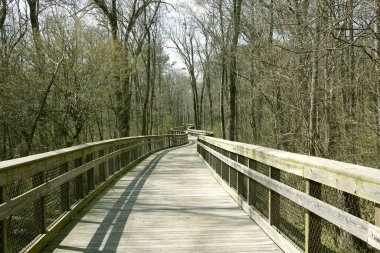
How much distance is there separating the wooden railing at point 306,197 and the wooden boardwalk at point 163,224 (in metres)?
0.28

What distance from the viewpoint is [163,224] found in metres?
5.67

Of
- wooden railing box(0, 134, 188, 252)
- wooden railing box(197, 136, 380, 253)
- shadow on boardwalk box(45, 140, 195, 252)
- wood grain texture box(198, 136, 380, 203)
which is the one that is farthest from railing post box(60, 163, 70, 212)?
wood grain texture box(198, 136, 380, 203)

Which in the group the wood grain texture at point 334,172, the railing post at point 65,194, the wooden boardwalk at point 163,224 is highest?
the wood grain texture at point 334,172

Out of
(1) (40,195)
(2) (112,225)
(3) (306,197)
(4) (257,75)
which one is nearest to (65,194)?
(2) (112,225)

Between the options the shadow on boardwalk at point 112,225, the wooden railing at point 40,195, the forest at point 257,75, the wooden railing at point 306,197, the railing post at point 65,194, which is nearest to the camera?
the wooden railing at point 306,197

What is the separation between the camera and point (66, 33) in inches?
606

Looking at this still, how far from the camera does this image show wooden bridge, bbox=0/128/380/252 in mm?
3459

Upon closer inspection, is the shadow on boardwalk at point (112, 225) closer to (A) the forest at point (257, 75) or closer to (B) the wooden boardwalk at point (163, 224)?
(B) the wooden boardwalk at point (163, 224)

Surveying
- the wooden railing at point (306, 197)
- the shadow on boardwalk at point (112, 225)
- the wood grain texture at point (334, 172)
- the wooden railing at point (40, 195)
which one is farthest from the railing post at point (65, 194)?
the wood grain texture at point (334, 172)

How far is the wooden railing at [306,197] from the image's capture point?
2.81 meters

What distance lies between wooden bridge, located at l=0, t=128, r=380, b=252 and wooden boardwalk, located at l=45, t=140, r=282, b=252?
12mm

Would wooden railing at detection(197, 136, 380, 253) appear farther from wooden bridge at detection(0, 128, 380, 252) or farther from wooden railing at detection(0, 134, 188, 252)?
wooden railing at detection(0, 134, 188, 252)

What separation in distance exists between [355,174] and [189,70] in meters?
44.6

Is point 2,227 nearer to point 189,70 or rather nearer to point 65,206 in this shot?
point 65,206
